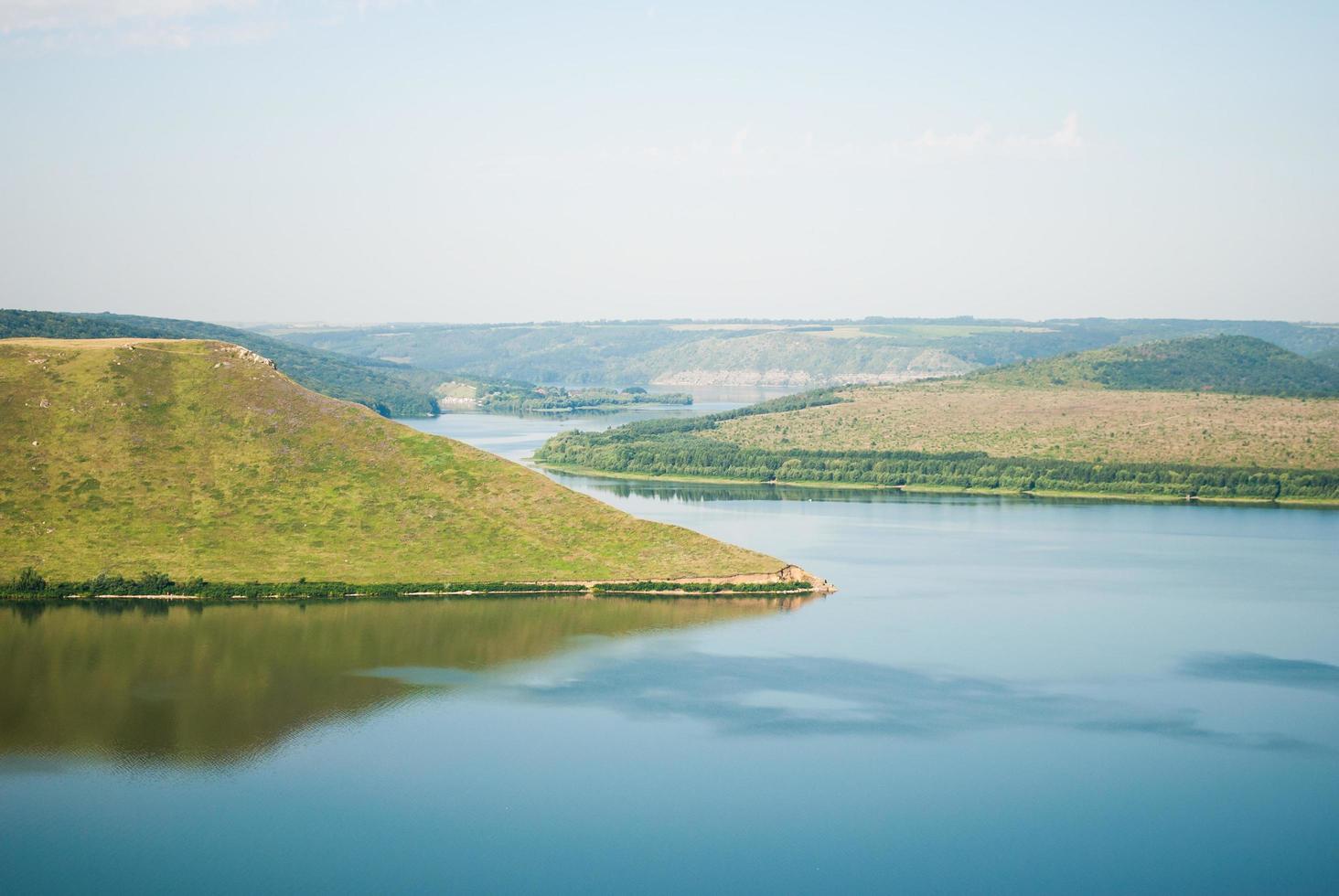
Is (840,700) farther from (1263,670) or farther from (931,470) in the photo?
(931,470)

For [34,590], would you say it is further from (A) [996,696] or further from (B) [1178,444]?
(B) [1178,444]

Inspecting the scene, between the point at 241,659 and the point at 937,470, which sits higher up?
the point at 937,470

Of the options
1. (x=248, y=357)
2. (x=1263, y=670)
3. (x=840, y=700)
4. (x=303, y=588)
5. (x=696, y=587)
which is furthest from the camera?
(x=248, y=357)

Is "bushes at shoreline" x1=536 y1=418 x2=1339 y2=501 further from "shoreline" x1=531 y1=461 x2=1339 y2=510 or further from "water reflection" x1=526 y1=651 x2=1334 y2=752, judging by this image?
"water reflection" x1=526 y1=651 x2=1334 y2=752

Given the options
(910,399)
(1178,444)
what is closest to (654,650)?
(1178,444)

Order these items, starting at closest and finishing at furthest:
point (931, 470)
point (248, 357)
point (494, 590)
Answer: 1. point (494, 590)
2. point (248, 357)
3. point (931, 470)

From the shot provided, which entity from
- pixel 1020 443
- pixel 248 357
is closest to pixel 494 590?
pixel 248 357

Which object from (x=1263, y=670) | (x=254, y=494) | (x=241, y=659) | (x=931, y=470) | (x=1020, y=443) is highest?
(x=1020, y=443)

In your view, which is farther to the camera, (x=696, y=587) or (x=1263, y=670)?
(x=696, y=587)
